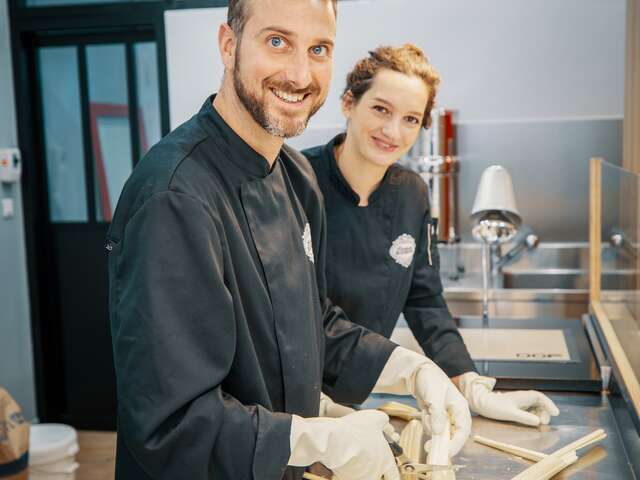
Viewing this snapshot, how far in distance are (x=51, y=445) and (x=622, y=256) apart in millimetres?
2178

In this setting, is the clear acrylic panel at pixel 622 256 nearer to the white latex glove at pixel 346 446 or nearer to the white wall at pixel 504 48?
the white latex glove at pixel 346 446

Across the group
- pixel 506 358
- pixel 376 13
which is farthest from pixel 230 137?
pixel 376 13

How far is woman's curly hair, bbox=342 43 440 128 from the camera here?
1.70 metres

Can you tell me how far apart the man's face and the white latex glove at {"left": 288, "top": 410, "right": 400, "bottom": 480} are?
1.39 feet

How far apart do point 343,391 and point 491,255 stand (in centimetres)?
170

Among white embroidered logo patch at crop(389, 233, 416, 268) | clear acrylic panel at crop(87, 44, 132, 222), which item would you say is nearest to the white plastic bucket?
clear acrylic panel at crop(87, 44, 132, 222)

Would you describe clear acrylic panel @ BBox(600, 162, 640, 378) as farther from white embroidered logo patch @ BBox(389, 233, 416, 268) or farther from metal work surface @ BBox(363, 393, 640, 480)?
white embroidered logo patch @ BBox(389, 233, 416, 268)

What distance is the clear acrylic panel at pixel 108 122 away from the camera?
3.75 meters

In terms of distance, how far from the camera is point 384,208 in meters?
1.82

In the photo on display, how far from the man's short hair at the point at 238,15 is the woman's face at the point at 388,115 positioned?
0.64 m

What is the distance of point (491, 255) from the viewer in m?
3.01

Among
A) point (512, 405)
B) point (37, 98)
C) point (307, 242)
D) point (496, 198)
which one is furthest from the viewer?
point (37, 98)

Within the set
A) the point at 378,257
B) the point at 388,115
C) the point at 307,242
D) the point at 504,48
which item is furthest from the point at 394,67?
the point at 504,48

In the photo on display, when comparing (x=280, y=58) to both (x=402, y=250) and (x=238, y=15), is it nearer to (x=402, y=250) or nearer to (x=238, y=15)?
(x=238, y=15)
